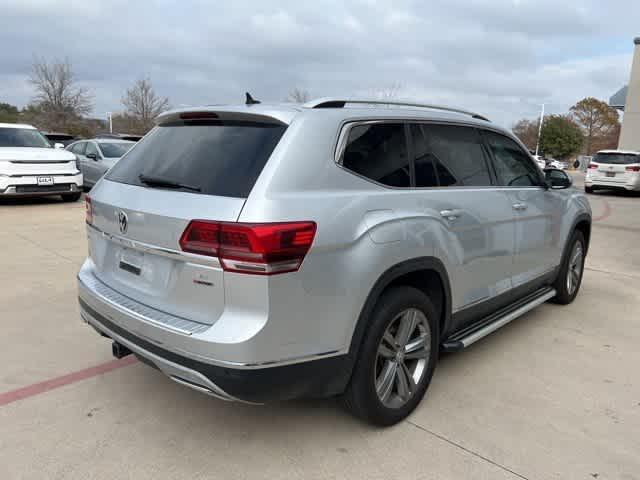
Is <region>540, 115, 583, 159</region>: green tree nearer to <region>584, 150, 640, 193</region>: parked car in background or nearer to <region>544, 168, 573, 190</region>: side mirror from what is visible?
<region>584, 150, 640, 193</region>: parked car in background

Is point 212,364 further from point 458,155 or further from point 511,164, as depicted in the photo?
point 511,164

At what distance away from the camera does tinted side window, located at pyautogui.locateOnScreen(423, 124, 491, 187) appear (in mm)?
3238

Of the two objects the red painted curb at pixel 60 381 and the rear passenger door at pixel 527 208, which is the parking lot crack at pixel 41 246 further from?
the rear passenger door at pixel 527 208

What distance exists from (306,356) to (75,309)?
3.13 m

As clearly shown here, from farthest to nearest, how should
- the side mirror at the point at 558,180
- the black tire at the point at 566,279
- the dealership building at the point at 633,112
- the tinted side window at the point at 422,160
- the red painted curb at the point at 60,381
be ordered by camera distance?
the dealership building at the point at 633,112 → the black tire at the point at 566,279 → the side mirror at the point at 558,180 → the red painted curb at the point at 60,381 → the tinted side window at the point at 422,160

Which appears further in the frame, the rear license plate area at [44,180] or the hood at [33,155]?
the rear license plate area at [44,180]

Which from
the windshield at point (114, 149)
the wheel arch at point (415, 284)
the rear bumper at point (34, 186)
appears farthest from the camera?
the windshield at point (114, 149)

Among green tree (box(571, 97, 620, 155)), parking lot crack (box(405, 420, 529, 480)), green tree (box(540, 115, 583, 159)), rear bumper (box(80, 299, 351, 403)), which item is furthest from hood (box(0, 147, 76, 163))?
green tree (box(571, 97, 620, 155))

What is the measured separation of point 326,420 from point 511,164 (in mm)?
2453

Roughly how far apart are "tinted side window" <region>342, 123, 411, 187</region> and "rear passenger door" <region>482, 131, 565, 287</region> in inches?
46.4

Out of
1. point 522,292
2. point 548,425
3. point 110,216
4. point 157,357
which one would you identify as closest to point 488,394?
point 548,425

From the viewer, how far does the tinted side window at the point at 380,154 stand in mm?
2656

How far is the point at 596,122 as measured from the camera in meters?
62.5

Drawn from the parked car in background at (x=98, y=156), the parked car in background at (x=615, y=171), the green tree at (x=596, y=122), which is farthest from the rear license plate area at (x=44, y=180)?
the green tree at (x=596, y=122)
